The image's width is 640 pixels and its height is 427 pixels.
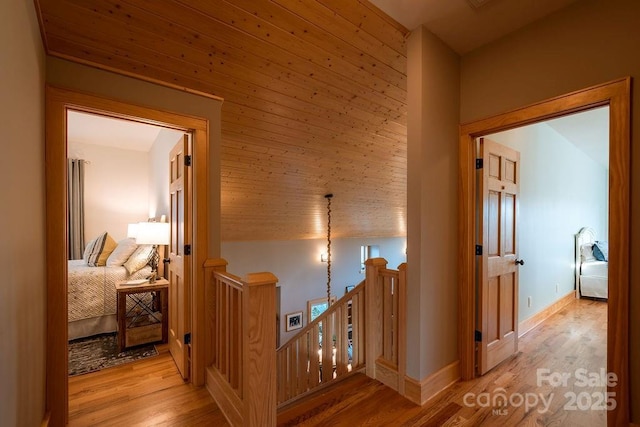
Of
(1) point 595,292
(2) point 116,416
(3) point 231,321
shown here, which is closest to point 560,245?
(1) point 595,292

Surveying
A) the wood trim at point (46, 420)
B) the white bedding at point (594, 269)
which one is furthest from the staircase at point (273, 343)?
the white bedding at point (594, 269)

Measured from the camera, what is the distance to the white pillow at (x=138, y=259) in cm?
316

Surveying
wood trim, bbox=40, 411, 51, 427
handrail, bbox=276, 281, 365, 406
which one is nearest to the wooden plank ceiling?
handrail, bbox=276, 281, 365, 406

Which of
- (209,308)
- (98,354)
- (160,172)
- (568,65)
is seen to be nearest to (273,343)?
(209,308)

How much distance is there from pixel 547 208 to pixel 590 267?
174 cm

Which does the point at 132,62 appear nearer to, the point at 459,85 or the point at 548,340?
the point at 459,85

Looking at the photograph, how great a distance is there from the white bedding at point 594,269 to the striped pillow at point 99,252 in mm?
6864

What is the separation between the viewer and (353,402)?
191 centimetres

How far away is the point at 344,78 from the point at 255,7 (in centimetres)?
88

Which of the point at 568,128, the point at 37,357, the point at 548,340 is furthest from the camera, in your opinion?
the point at 568,128

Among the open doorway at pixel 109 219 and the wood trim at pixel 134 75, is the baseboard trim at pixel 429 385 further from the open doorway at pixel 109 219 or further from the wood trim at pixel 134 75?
the wood trim at pixel 134 75

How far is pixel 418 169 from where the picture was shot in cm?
188

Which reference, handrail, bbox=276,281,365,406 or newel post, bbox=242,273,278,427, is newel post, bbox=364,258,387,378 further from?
newel post, bbox=242,273,278,427

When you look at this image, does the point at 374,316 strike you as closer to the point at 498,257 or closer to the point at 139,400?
the point at 498,257
